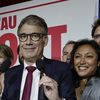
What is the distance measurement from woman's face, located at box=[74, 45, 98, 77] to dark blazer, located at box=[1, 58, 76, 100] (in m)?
0.10

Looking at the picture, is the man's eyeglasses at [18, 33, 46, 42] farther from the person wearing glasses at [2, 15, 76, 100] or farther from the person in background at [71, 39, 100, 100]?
the person in background at [71, 39, 100, 100]

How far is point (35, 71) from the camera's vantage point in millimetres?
1455

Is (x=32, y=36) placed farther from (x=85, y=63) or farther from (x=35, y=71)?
(x=85, y=63)

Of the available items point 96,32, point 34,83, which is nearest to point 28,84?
point 34,83

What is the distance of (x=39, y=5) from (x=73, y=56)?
1408 mm

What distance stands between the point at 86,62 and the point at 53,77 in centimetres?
21

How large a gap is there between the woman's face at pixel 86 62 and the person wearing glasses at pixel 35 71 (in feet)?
0.32

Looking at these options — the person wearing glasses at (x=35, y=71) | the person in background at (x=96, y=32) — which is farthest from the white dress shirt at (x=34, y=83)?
the person in background at (x=96, y=32)

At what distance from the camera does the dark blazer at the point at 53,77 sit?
1393mm

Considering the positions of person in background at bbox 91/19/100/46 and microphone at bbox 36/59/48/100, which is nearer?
microphone at bbox 36/59/48/100

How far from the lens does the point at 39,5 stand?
2955mm

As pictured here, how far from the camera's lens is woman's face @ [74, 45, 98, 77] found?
1.55m

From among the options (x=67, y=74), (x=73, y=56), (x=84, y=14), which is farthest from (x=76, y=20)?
(x=67, y=74)

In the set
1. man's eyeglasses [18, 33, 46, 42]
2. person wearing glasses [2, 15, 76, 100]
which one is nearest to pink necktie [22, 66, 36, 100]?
person wearing glasses [2, 15, 76, 100]
